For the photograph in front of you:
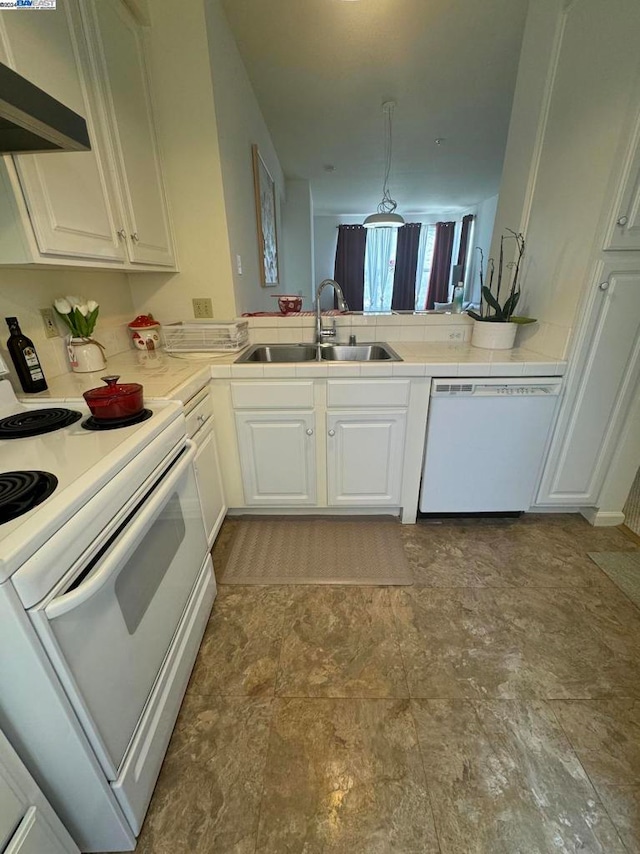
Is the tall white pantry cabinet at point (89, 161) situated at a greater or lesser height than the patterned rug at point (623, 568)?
greater

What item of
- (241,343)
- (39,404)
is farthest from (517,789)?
(241,343)

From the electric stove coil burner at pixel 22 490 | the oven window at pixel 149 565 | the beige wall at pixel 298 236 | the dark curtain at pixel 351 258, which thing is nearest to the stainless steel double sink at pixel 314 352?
the oven window at pixel 149 565

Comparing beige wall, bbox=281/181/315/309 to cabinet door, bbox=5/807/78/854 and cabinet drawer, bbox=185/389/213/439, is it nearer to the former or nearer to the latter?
cabinet drawer, bbox=185/389/213/439

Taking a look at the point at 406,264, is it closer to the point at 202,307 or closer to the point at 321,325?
the point at 321,325

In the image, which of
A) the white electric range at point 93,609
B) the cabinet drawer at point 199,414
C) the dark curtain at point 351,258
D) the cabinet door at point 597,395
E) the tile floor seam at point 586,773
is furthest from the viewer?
the dark curtain at point 351,258

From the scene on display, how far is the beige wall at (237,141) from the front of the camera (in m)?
1.71

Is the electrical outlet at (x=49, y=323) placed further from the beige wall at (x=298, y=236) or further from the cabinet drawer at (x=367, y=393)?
the beige wall at (x=298, y=236)

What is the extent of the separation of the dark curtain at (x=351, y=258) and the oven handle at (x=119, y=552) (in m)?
6.02

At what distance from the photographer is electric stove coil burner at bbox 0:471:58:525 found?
22.7 inches

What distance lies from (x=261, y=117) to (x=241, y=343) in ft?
7.43

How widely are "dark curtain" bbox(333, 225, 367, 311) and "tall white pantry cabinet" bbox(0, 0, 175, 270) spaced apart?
5.16 m

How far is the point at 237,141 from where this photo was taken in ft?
6.81

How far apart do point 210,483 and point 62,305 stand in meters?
0.95

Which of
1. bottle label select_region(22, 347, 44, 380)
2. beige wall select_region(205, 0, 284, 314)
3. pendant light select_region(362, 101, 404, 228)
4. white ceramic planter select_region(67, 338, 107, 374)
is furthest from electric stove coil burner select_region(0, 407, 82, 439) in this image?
pendant light select_region(362, 101, 404, 228)
